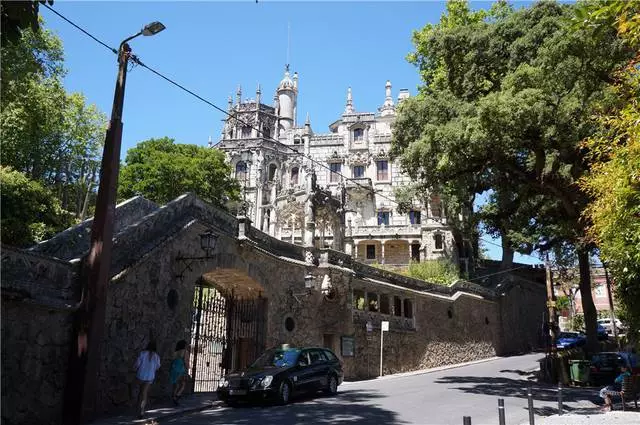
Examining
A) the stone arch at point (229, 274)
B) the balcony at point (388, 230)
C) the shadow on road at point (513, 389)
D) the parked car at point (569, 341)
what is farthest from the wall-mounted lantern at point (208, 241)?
Result: the balcony at point (388, 230)

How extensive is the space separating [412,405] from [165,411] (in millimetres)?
5987

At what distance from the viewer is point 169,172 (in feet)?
137

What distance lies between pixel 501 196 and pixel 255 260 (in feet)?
36.3

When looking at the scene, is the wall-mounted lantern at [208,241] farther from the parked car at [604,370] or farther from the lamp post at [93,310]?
the parked car at [604,370]

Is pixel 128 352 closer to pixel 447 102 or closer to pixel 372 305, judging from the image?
pixel 447 102

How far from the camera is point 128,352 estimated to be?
1270 centimetres

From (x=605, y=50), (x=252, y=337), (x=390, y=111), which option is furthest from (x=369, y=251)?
(x=605, y=50)

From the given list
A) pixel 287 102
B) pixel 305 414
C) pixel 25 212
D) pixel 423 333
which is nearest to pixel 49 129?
pixel 25 212

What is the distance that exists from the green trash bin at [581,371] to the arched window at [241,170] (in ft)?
162

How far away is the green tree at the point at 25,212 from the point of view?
68.5 ft

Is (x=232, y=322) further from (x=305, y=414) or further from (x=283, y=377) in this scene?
(x=305, y=414)

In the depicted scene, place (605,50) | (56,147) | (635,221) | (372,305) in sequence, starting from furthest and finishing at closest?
(56,147), (372,305), (605,50), (635,221)

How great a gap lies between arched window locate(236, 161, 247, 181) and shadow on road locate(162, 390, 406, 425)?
52.4 m

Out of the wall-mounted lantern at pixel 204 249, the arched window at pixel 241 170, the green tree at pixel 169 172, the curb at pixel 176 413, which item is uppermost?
the arched window at pixel 241 170
